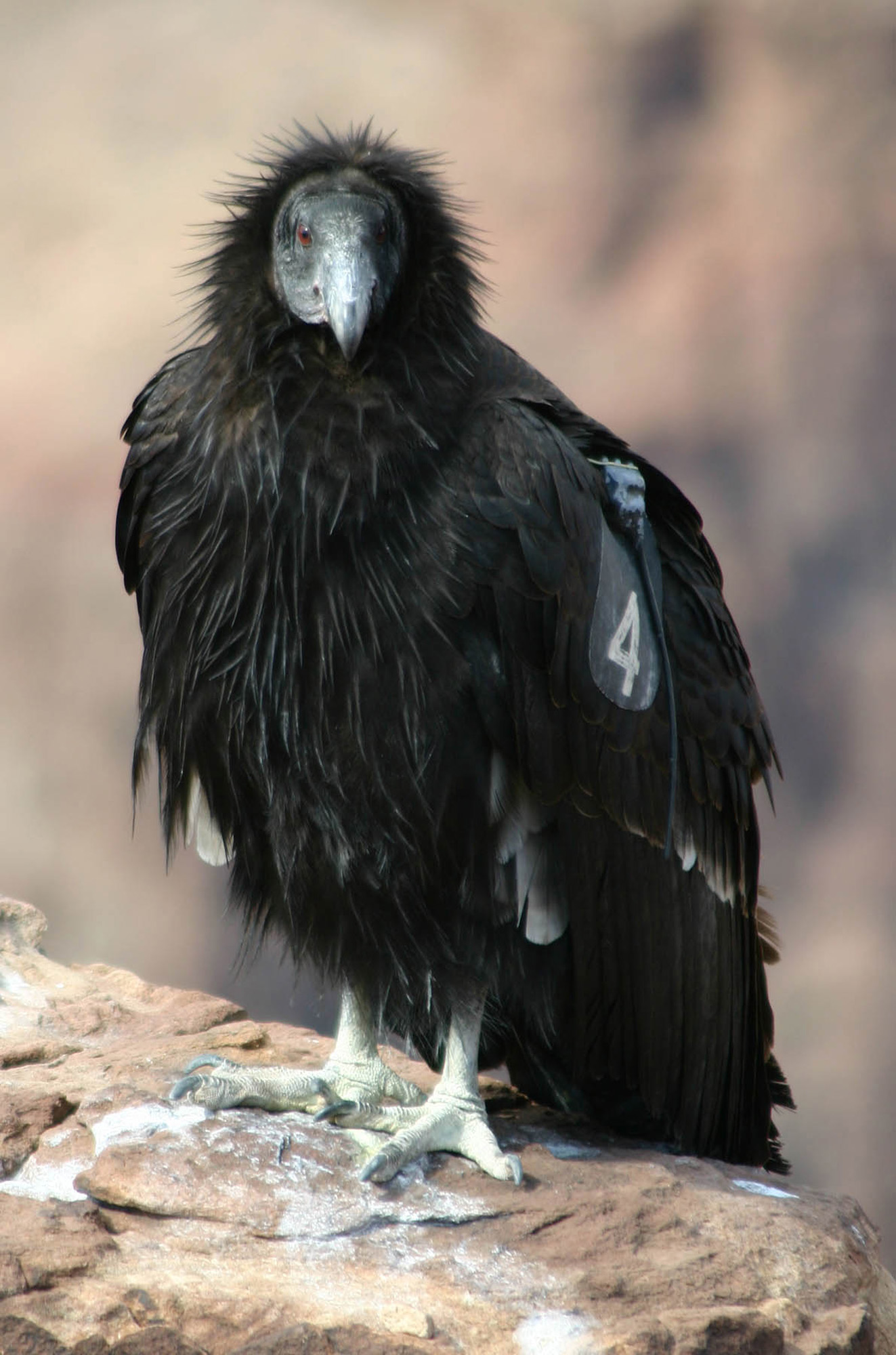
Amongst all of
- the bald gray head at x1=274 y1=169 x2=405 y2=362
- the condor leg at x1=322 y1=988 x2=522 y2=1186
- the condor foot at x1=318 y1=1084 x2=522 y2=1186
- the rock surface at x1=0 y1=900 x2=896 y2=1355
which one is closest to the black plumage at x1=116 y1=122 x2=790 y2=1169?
the bald gray head at x1=274 y1=169 x2=405 y2=362

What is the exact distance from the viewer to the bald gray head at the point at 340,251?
9.92ft

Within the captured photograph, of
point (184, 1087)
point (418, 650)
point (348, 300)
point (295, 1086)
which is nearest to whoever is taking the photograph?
point (348, 300)

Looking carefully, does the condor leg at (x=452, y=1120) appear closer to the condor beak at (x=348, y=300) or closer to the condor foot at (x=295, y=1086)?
the condor foot at (x=295, y=1086)

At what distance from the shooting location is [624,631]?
3.37 meters

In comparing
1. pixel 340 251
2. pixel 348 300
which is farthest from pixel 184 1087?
A: pixel 340 251

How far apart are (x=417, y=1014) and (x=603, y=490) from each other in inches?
54.4

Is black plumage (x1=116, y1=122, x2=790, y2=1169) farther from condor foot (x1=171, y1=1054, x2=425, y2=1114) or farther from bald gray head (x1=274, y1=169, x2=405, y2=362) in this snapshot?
condor foot (x1=171, y1=1054, x2=425, y2=1114)

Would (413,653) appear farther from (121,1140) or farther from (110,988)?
(110,988)

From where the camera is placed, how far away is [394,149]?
3.38 meters

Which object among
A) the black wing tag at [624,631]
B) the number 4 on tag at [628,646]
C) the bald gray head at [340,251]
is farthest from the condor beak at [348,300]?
the number 4 on tag at [628,646]

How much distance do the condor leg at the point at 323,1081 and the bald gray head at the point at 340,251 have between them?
165 cm

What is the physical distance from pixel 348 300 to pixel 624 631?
977 millimetres

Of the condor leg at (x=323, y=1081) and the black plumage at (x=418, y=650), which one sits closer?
the black plumage at (x=418, y=650)

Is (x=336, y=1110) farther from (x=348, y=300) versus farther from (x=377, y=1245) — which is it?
(x=348, y=300)
